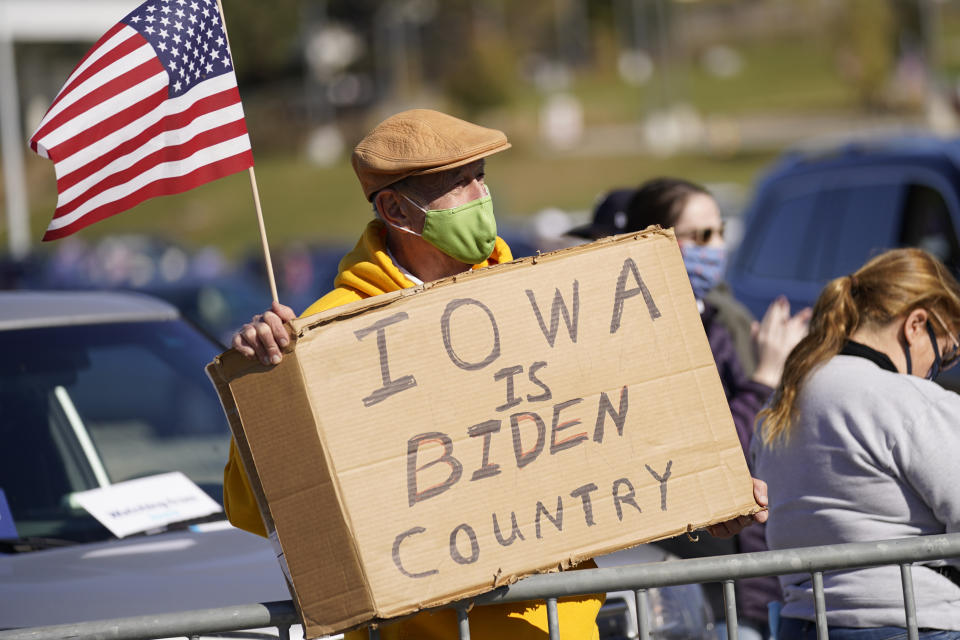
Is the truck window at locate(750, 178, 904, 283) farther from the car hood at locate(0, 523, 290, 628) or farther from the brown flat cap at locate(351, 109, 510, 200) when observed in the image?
the brown flat cap at locate(351, 109, 510, 200)

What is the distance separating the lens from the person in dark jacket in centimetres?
431

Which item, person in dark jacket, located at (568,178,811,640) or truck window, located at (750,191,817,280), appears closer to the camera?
person in dark jacket, located at (568,178,811,640)

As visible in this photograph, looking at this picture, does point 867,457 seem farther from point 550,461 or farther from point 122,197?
A: point 122,197

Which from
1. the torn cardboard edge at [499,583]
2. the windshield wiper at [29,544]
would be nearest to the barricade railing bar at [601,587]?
the torn cardboard edge at [499,583]

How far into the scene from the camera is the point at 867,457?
3.14 m

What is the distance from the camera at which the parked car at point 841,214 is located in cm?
617

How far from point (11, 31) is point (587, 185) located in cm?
2460

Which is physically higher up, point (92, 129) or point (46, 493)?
point (92, 129)

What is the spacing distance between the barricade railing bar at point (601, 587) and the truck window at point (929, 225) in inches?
138

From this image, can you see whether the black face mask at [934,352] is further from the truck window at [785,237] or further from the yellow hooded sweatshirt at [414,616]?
the truck window at [785,237]

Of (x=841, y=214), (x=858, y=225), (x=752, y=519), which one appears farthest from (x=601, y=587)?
(x=841, y=214)

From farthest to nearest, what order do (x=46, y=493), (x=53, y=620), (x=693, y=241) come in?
1. (x=693, y=241)
2. (x=46, y=493)
3. (x=53, y=620)

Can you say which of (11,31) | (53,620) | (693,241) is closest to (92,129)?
(53,620)

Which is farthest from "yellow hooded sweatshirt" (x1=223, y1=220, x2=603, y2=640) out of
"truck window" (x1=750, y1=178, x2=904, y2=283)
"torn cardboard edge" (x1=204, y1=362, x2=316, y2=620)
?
"truck window" (x1=750, y1=178, x2=904, y2=283)
